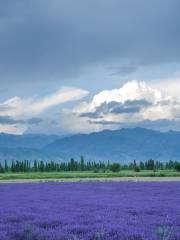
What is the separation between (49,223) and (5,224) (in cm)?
150

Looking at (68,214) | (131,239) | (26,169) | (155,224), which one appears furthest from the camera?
(26,169)

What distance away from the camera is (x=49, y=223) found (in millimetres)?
16891

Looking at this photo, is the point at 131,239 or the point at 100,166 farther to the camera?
the point at 100,166

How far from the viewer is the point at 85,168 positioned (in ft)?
546

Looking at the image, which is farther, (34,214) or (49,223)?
(34,214)

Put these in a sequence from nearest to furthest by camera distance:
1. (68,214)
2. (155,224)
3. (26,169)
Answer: (155,224) < (68,214) < (26,169)

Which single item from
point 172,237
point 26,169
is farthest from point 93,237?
point 26,169

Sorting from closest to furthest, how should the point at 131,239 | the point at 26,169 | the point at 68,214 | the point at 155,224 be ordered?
1. the point at 131,239
2. the point at 155,224
3. the point at 68,214
4. the point at 26,169

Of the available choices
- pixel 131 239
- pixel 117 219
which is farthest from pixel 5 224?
pixel 131 239

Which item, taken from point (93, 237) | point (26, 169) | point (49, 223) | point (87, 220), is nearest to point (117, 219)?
point (87, 220)

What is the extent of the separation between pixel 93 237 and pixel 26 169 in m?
151

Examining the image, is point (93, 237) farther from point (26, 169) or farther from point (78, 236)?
point (26, 169)

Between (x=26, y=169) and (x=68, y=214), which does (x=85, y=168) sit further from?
(x=68, y=214)

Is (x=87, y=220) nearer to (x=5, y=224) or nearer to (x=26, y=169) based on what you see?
(x=5, y=224)
